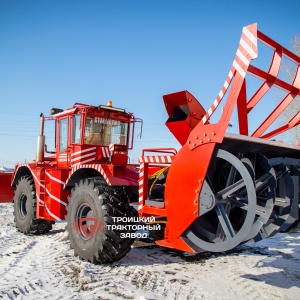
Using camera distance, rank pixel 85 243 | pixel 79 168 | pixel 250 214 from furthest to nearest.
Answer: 1. pixel 79 168
2. pixel 85 243
3. pixel 250 214

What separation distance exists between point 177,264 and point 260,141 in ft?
7.72

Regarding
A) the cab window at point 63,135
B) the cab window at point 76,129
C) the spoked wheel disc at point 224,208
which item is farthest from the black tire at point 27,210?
the spoked wheel disc at point 224,208

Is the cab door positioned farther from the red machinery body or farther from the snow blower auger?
the snow blower auger

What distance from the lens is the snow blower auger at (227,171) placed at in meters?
3.33

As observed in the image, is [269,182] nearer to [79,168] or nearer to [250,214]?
[250,214]

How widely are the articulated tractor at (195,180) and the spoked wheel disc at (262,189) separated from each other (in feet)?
0.04

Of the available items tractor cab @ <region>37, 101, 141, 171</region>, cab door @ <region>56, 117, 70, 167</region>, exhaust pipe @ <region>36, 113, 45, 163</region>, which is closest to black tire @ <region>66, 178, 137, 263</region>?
tractor cab @ <region>37, 101, 141, 171</region>

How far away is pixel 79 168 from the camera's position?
5133 millimetres

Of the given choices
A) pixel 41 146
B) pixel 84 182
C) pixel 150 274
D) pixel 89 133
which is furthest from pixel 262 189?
pixel 41 146

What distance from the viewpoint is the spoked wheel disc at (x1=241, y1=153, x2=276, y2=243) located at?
11.5 ft

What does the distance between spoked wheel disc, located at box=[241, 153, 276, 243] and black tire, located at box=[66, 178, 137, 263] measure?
1.71m

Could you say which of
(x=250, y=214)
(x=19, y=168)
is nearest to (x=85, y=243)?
(x=250, y=214)

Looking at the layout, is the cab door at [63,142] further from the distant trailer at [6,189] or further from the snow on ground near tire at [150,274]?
the distant trailer at [6,189]

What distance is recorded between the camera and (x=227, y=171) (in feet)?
13.5
